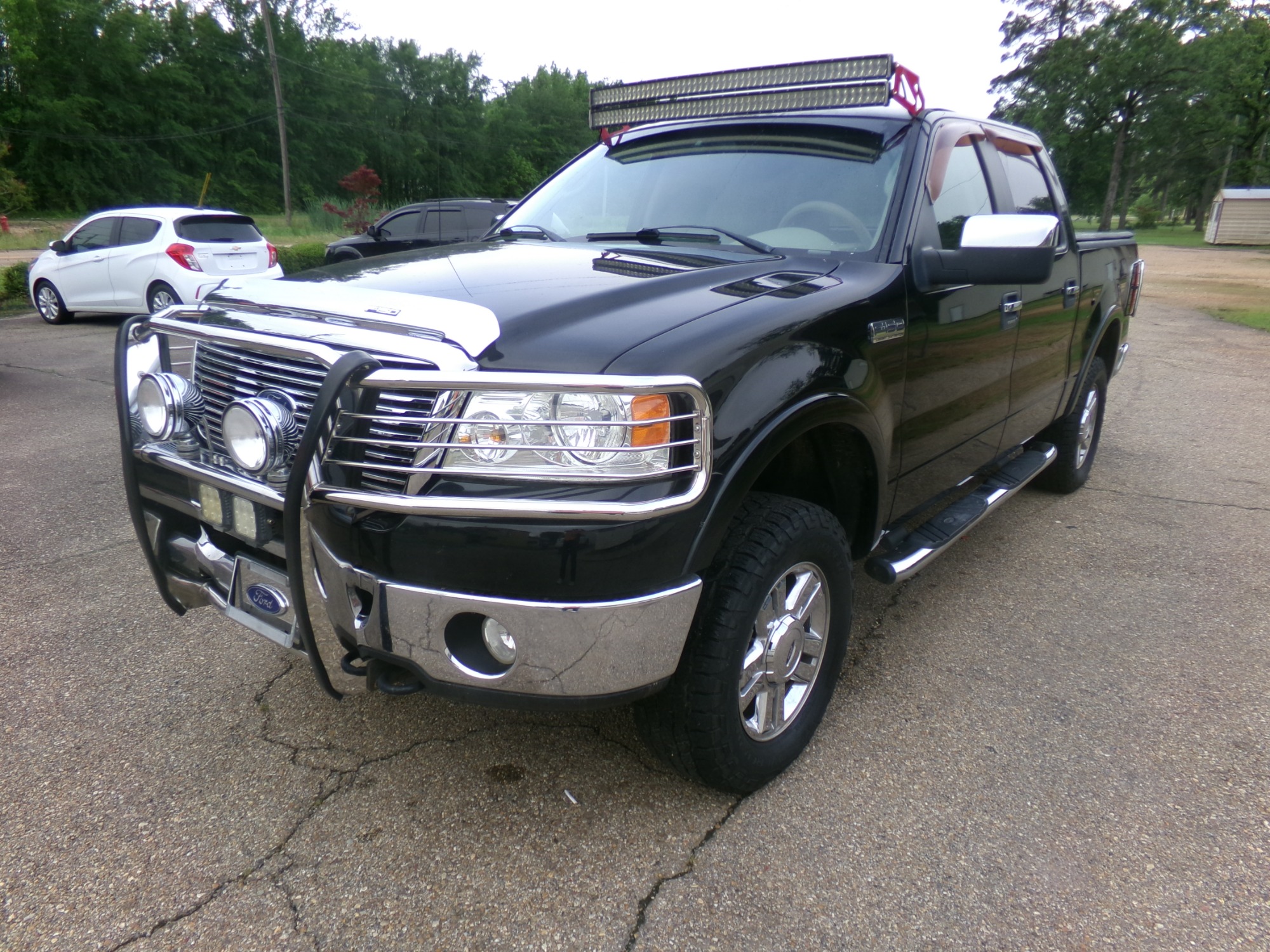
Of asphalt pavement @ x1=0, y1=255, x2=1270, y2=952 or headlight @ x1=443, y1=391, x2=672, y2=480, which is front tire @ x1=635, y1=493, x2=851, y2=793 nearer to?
asphalt pavement @ x1=0, y1=255, x2=1270, y2=952

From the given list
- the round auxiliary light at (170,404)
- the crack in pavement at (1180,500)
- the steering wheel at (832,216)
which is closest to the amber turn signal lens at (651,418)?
the round auxiliary light at (170,404)

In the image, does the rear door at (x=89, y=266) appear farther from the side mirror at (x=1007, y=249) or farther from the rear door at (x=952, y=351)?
the side mirror at (x=1007, y=249)

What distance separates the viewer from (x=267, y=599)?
2.16 metres

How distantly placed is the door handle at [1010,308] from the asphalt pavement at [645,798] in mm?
1146

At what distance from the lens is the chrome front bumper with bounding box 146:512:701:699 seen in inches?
72.9

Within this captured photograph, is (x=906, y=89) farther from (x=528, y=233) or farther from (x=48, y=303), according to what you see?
(x=48, y=303)

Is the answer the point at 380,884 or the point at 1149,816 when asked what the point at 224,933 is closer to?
the point at 380,884

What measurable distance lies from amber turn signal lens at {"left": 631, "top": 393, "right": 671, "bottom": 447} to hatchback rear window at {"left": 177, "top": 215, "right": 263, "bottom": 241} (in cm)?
1076

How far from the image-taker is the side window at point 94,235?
1128 centimetres

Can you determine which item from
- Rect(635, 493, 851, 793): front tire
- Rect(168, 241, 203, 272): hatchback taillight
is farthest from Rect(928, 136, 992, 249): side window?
Rect(168, 241, 203, 272): hatchback taillight

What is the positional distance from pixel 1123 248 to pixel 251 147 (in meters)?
56.5

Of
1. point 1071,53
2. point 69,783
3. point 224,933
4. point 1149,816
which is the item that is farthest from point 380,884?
point 1071,53

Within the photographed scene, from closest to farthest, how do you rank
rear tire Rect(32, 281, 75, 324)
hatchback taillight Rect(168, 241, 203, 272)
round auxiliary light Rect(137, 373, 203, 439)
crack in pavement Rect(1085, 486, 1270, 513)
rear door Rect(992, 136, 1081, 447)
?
round auxiliary light Rect(137, 373, 203, 439), rear door Rect(992, 136, 1081, 447), crack in pavement Rect(1085, 486, 1270, 513), hatchback taillight Rect(168, 241, 203, 272), rear tire Rect(32, 281, 75, 324)

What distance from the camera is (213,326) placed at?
2.23 meters
